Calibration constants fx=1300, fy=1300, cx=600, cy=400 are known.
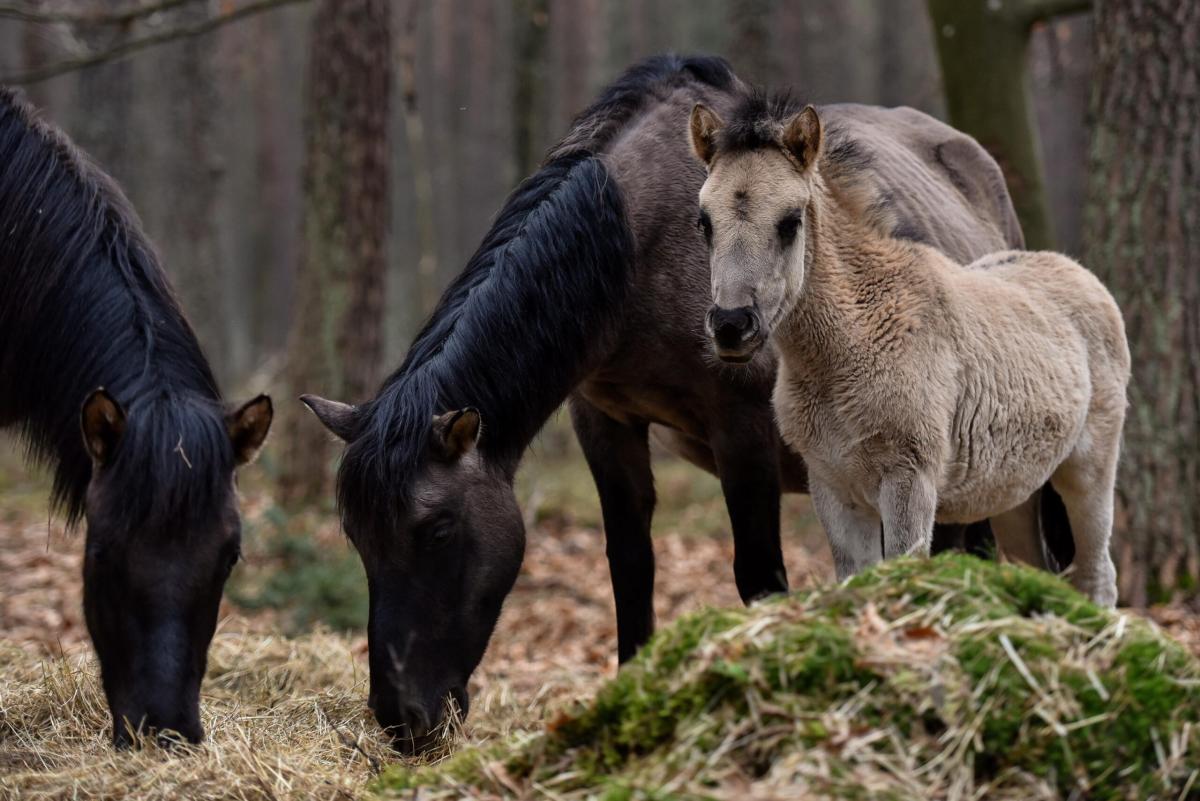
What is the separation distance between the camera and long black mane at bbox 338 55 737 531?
4492 mm

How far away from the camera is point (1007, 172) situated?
8.74 metres

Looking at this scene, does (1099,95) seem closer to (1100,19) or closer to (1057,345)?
(1100,19)

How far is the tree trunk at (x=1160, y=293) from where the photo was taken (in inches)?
286

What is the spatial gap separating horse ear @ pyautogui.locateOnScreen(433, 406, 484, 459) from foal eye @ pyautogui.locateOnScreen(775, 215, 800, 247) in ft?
3.95

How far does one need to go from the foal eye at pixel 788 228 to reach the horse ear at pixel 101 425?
2.25m

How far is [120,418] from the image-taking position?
14.0ft

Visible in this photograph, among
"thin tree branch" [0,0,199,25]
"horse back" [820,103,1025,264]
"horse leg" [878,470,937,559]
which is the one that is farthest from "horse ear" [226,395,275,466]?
"thin tree branch" [0,0,199,25]

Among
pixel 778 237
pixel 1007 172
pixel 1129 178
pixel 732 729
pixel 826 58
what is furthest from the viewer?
pixel 826 58

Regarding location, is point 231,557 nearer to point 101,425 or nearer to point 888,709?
point 101,425

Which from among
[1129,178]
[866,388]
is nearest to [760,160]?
[866,388]

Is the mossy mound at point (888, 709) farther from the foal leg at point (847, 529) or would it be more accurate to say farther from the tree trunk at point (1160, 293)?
the tree trunk at point (1160, 293)

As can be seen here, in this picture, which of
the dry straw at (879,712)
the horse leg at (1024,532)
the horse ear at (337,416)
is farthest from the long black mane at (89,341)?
the horse leg at (1024,532)

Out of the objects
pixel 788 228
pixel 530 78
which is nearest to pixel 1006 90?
pixel 788 228

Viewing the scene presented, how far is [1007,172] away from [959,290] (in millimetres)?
4456
